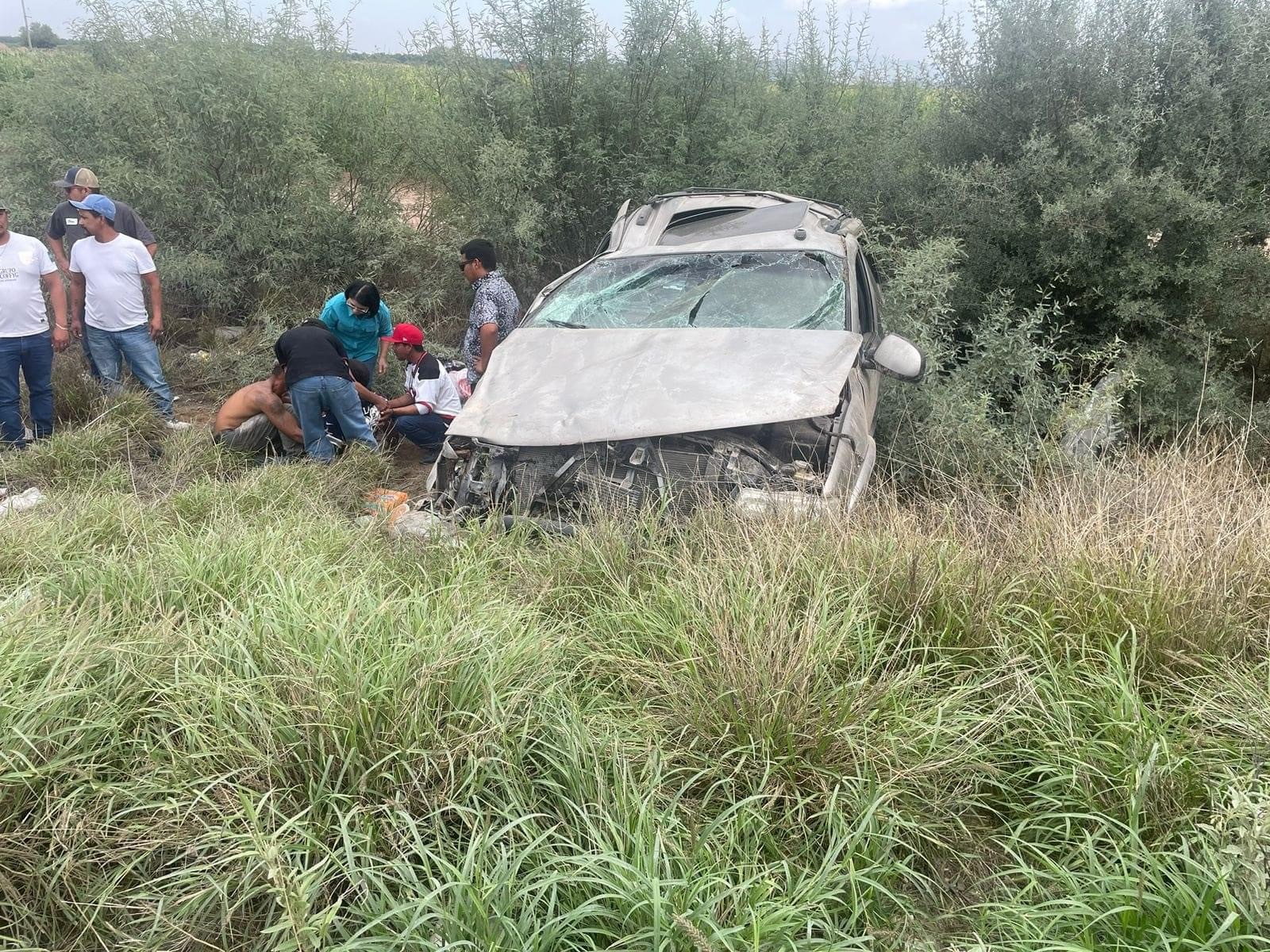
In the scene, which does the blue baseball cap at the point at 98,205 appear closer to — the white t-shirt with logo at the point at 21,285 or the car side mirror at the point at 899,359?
the white t-shirt with logo at the point at 21,285

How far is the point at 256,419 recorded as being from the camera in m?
5.80

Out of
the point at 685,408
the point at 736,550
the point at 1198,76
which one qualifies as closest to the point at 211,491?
the point at 685,408

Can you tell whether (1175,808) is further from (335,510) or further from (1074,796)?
(335,510)

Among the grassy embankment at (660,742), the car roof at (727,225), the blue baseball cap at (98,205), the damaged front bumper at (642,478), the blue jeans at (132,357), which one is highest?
the blue baseball cap at (98,205)

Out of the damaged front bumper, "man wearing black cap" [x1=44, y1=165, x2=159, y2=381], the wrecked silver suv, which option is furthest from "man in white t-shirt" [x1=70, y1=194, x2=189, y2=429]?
the damaged front bumper

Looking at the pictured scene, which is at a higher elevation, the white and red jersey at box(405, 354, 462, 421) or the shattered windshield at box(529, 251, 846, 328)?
the shattered windshield at box(529, 251, 846, 328)

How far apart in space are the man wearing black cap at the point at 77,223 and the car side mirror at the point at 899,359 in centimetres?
576

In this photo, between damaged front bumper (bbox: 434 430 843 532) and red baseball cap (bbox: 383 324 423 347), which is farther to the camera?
red baseball cap (bbox: 383 324 423 347)

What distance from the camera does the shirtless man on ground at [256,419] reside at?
5.75 meters

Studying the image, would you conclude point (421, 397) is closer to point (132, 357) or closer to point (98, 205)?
point (132, 357)

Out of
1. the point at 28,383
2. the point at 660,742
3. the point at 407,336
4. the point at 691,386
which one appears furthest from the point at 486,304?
the point at 660,742

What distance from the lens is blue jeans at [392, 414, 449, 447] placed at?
609 centimetres

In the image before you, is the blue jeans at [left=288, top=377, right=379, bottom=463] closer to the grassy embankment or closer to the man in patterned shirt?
the man in patterned shirt

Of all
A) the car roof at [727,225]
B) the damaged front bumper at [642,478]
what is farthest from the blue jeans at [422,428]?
the damaged front bumper at [642,478]
